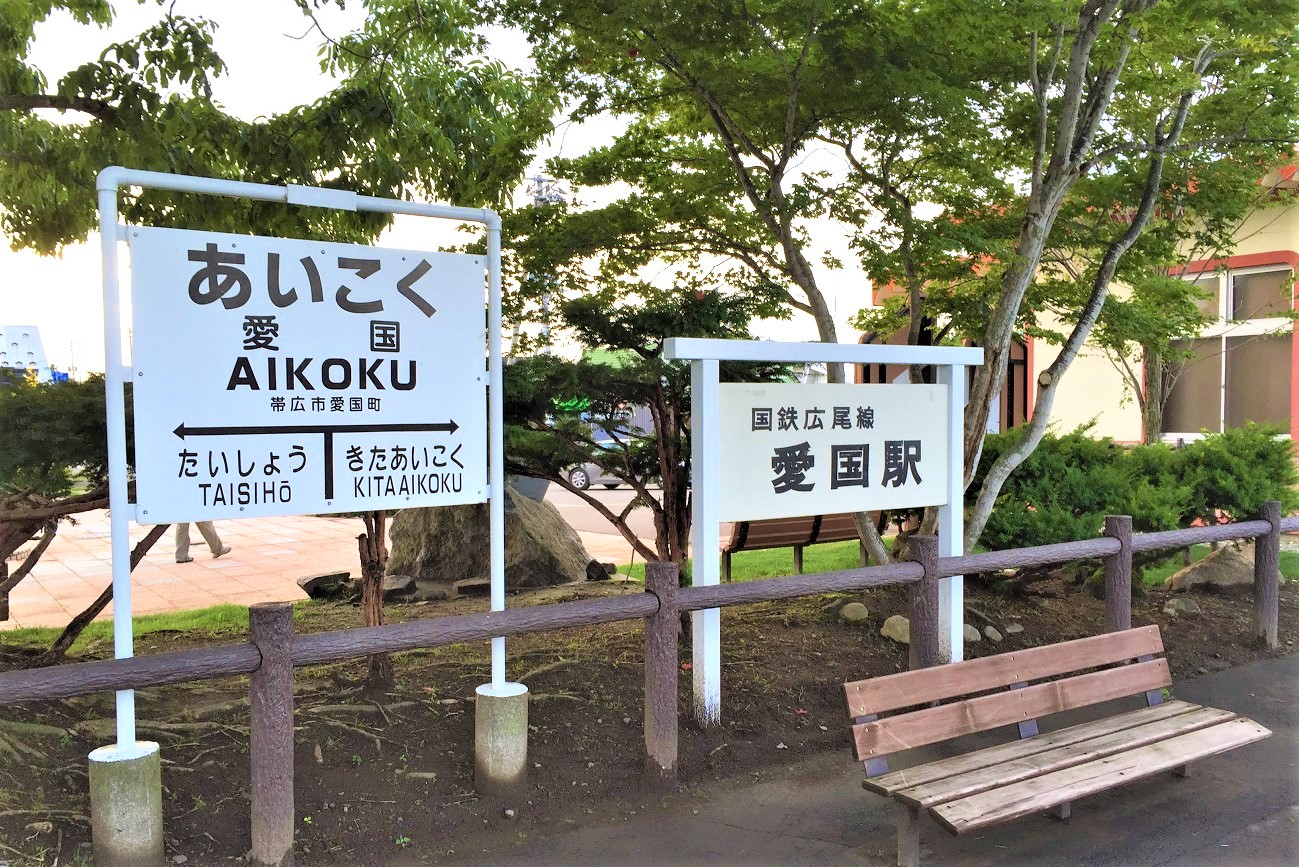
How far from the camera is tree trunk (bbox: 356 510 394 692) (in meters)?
4.80

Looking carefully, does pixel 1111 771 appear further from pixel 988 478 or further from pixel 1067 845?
pixel 988 478

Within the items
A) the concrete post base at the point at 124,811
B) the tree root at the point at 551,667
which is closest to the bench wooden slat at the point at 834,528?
the tree root at the point at 551,667

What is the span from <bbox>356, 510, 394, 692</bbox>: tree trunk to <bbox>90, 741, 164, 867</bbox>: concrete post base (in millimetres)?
1686

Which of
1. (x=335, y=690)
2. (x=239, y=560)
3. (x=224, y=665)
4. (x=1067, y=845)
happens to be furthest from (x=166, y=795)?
(x=239, y=560)

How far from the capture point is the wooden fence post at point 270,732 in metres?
3.13

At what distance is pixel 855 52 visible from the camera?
5207mm

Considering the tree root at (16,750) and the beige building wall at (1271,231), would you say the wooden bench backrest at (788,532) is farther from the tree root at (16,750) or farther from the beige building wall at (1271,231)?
the beige building wall at (1271,231)

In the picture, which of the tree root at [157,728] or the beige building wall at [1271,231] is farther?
the beige building wall at [1271,231]

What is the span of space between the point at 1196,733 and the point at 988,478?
2.63 meters

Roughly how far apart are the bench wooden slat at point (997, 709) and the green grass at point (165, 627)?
496 centimetres

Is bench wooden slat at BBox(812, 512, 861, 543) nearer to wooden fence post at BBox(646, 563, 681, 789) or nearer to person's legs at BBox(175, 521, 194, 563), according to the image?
wooden fence post at BBox(646, 563, 681, 789)

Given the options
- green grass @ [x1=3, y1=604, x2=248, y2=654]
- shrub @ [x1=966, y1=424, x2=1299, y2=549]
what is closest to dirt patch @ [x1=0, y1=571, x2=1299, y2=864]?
green grass @ [x1=3, y1=604, x2=248, y2=654]

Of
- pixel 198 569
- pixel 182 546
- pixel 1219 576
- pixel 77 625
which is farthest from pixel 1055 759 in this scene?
pixel 182 546

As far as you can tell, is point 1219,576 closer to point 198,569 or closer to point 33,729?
point 33,729
